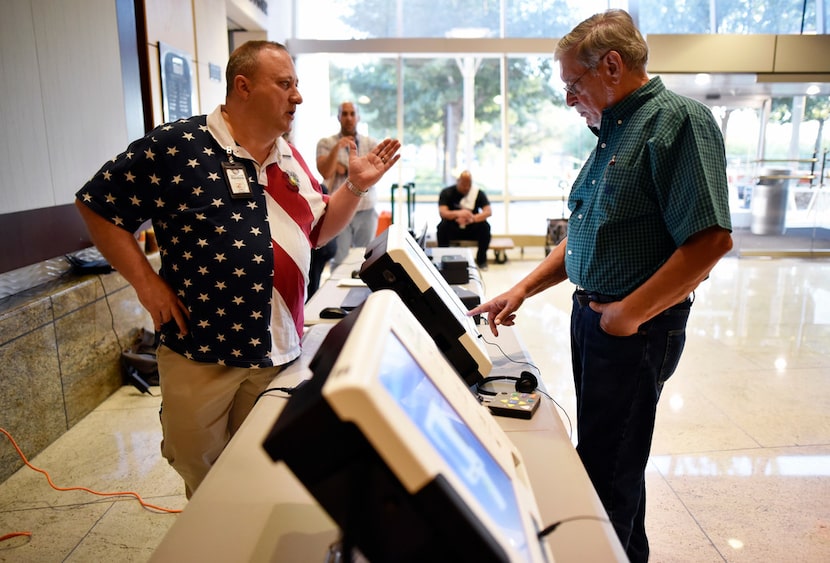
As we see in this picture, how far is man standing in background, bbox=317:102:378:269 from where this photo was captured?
4836 millimetres

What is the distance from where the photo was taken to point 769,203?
8000 millimetres

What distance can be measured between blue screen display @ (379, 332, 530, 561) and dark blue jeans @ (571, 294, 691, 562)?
30.1 inches

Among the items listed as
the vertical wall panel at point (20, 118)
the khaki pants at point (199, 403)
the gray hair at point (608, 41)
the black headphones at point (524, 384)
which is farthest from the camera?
the vertical wall panel at point (20, 118)

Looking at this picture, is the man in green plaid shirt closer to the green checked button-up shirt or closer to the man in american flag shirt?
the green checked button-up shirt

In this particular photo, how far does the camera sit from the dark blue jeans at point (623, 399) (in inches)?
56.3

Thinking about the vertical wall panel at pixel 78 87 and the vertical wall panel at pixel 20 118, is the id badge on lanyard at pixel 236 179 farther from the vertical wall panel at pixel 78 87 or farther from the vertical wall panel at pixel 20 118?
the vertical wall panel at pixel 78 87

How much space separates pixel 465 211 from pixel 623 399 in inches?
225

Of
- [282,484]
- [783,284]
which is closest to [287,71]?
[282,484]

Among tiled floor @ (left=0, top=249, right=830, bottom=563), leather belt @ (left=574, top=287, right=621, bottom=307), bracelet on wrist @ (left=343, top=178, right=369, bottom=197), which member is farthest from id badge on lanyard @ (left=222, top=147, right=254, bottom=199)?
tiled floor @ (left=0, top=249, right=830, bottom=563)

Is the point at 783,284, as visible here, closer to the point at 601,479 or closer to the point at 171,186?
the point at 601,479

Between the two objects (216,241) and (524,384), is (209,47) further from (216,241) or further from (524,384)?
(524,384)

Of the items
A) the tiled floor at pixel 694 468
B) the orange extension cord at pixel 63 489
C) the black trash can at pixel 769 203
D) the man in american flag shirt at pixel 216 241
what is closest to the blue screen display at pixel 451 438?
the man in american flag shirt at pixel 216 241

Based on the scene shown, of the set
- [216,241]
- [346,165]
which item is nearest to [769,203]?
[346,165]

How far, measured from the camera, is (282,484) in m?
1.11
